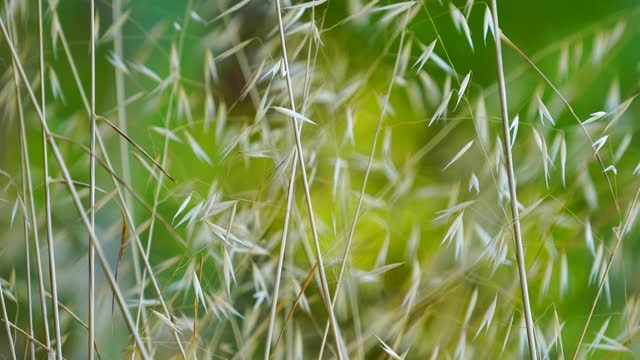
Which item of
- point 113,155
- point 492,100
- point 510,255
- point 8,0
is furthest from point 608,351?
point 8,0

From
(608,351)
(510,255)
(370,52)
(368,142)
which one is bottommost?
(608,351)

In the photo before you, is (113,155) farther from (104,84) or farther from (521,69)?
(521,69)

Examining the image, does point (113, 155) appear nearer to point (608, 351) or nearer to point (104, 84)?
point (104, 84)

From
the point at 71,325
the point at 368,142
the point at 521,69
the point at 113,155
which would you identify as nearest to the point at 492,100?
the point at 521,69

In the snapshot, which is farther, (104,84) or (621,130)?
(104,84)

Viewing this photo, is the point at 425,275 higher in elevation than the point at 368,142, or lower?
lower

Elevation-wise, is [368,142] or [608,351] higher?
[368,142]
